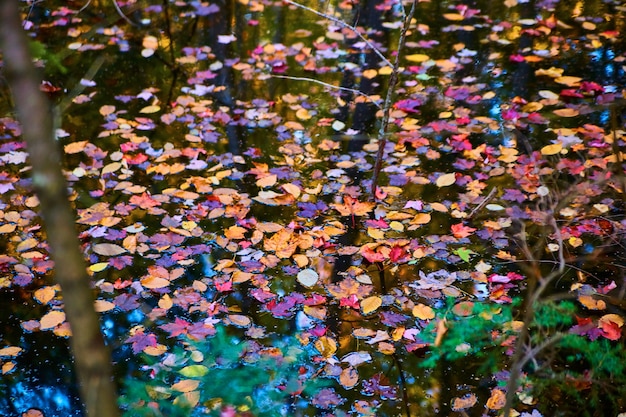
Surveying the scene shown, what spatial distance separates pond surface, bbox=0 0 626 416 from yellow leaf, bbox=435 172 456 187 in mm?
11

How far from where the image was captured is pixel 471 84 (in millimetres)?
5008

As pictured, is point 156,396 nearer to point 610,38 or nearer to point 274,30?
point 274,30

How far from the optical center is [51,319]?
3.04 meters

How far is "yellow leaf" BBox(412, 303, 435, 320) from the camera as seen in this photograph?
118 inches

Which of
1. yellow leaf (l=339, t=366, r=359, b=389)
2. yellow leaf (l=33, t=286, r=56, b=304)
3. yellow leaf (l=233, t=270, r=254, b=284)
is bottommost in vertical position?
yellow leaf (l=339, t=366, r=359, b=389)

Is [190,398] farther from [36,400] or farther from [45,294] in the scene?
[45,294]

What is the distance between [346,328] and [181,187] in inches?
62.6

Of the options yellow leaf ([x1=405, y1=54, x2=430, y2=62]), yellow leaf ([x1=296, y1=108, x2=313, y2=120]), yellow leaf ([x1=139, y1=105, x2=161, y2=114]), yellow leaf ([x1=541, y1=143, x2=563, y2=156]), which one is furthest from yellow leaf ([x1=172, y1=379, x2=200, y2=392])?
yellow leaf ([x1=405, y1=54, x2=430, y2=62])

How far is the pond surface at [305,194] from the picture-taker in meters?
2.77

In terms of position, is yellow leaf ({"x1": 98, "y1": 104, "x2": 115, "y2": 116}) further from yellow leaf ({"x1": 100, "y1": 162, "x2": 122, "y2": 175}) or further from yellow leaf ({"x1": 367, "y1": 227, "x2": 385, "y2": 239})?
yellow leaf ({"x1": 367, "y1": 227, "x2": 385, "y2": 239})

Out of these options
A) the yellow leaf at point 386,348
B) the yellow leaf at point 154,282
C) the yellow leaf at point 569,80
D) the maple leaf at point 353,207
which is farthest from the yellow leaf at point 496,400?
the yellow leaf at point 569,80

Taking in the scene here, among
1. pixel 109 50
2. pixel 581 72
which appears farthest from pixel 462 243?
pixel 109 50

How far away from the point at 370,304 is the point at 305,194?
1054mm

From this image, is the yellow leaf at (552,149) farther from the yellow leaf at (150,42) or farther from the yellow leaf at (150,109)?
the yellow leaf at (150,42)
